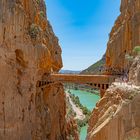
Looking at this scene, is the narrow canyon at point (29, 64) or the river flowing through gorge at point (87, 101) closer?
the narrow canyon at point (29, 64)

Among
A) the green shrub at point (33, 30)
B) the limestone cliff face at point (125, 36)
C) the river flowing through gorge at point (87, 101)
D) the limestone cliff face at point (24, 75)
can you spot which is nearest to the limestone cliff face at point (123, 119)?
the limestone cliff face at point (125, 36)

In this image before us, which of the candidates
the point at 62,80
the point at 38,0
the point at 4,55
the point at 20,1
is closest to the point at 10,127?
the point at 4,55

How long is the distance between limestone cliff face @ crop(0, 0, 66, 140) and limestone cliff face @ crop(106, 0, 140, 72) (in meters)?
7.13

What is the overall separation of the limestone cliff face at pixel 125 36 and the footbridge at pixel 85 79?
60.0 inches

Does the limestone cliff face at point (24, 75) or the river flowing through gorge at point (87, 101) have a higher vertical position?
the limestone cliff face at point (24, 75)

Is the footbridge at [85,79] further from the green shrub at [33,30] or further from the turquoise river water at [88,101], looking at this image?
the turquoise river water at [88,101]

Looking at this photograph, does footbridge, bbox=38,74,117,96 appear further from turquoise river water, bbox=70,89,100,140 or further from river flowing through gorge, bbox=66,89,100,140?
turquoise river water, bbox=70,89,100,140

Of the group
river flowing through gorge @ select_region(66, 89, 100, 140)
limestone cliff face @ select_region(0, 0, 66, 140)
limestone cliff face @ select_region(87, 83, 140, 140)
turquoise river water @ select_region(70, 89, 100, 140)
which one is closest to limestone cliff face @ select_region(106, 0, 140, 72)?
limestone cliff face @ select_region(0, 0, 66, 140)

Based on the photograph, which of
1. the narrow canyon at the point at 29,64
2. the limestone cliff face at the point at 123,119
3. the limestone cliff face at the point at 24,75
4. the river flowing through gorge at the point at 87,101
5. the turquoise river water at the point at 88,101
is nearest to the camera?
the limestone cliff face at the point at 123,119

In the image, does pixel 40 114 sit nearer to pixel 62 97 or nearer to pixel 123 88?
pixel 62 97

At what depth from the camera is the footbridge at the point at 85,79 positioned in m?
29.0

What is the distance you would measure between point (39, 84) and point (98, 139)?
2273 centimetres

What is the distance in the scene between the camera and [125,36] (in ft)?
82.5

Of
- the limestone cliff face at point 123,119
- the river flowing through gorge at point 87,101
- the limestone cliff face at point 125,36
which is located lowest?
the river flowing through gorge at point 87,101
